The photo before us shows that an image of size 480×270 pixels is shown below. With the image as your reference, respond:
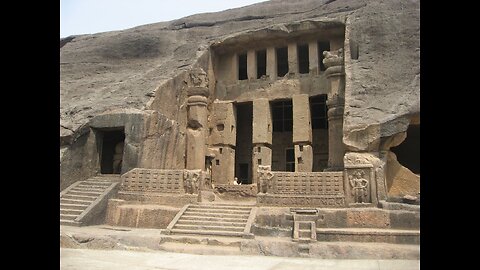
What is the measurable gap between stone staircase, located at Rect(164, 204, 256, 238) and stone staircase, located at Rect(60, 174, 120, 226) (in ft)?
7.66

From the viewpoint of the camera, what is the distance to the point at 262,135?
15.7 metres

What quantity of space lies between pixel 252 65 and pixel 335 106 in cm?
448

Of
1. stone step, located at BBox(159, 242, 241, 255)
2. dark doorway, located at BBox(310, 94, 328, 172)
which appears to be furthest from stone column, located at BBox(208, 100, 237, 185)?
stone step, located at BBox(159, 242, 241, 255)

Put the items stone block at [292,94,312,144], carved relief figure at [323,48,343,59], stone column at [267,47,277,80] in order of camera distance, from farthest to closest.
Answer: stone column at [267,47,277,80] < stone block at [292,94,312,144] < carved relief figure at [323,48,343,59]

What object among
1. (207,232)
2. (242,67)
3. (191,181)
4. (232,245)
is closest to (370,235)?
(232,245)

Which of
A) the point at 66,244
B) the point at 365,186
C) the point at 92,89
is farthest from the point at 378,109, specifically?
the point at 92,89

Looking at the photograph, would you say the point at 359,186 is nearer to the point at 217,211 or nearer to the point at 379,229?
the point at 379,229

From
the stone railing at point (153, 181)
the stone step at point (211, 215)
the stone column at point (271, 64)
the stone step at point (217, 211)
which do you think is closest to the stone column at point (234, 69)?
the stone column at point (271, 64)

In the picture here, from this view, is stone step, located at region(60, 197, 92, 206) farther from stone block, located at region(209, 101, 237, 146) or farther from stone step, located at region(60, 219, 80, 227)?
stone block, located at region(209, 101, 237, 146)

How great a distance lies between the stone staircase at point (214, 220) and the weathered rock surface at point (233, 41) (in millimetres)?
3612

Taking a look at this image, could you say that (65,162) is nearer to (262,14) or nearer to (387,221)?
(387,221)

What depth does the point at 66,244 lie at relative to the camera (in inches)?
316

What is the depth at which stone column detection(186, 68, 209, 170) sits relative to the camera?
1526 centimetres
